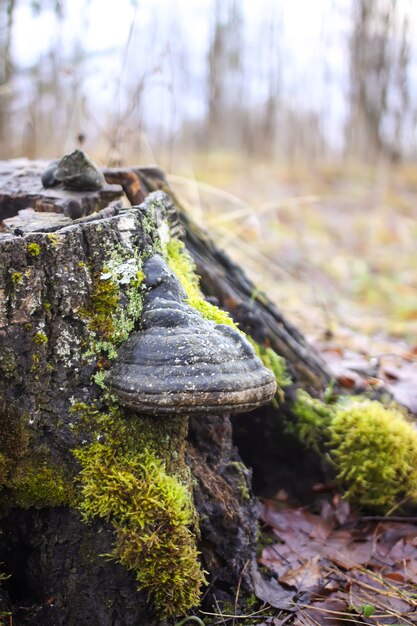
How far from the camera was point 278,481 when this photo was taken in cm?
332

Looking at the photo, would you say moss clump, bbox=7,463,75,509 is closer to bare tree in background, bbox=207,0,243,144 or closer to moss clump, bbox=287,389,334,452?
moss clump, bbox=287,389,334,452

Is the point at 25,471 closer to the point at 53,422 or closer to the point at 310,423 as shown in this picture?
the point at 53,422

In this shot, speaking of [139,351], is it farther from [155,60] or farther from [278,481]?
[155,60]

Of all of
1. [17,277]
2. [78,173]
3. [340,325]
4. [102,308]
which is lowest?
[340,325]

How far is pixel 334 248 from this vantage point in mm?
14492

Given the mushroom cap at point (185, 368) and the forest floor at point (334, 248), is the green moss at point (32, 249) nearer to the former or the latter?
the mushroom cap at point (185, 368)

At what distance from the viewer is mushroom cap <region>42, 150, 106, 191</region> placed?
271 cm

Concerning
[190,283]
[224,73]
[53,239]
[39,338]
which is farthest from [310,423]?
[224,73]

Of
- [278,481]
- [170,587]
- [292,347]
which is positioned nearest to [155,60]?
[292,347]

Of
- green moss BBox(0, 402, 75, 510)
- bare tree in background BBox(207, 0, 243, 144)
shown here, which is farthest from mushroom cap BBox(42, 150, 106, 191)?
bare tree in background BBox(207, 0, 243, 144)

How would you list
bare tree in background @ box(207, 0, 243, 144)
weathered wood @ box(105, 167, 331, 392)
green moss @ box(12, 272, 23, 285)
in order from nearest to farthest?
green moss @ box(12, 272, 23, 285) → weathered wood @ box(105, 167, 331, 392) → bare tree in background @ box(207, 0, 243, 144)

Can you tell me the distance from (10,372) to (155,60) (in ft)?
13.4

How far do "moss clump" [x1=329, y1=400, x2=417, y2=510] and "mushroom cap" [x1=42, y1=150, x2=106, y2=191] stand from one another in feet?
6.32

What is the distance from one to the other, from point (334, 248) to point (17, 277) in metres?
→ 13.3
